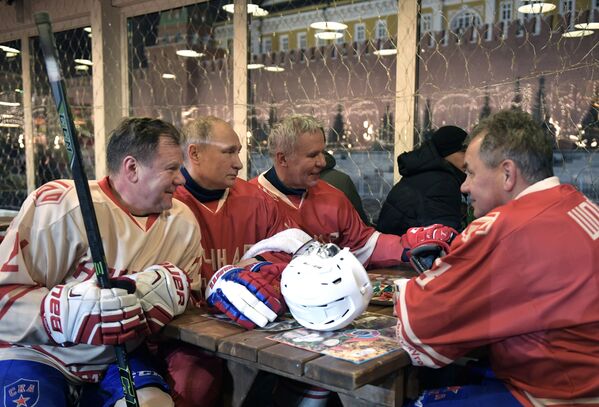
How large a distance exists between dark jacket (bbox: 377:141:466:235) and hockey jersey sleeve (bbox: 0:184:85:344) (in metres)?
1.60

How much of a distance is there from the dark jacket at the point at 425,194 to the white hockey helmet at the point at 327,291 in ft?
4.12

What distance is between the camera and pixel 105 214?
1.68 meters

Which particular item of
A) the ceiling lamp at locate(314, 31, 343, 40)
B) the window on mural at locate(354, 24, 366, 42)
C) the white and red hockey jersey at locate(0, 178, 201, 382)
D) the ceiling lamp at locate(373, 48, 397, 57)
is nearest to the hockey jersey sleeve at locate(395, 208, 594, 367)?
the white and red hockey jersey at locate(0, 178, 201, 382)

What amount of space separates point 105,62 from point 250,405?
3.38 metres

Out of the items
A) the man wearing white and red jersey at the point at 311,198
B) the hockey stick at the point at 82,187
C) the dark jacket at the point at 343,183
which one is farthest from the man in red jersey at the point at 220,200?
the dark jacket at the point at 343,183

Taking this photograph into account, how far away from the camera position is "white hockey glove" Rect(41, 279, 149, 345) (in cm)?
137

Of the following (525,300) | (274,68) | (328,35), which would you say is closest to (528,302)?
(525,300)

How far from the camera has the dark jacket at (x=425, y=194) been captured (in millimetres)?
2613

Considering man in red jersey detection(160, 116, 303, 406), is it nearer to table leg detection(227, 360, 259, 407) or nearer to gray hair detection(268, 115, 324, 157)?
gray hair detection(268, 115, 324, 157)

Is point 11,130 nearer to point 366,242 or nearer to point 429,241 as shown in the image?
point 366,242

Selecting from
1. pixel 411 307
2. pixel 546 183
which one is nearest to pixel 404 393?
pixel 411 307

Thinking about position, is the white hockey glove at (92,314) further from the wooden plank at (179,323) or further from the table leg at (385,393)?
the table leg at (385,393)

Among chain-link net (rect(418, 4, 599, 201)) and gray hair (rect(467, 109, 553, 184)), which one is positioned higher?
chain-link net (rect(418, 4, 599, 201))

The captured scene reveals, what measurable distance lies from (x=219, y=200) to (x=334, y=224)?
630 millimetres
